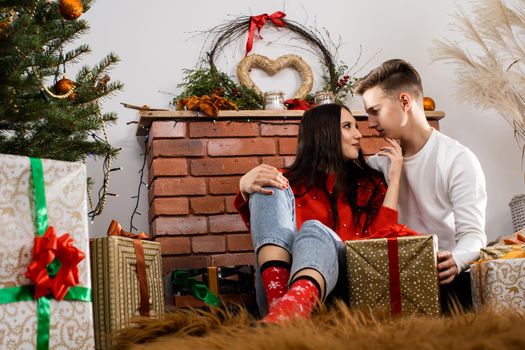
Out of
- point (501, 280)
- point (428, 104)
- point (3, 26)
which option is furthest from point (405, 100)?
point (3, 26)

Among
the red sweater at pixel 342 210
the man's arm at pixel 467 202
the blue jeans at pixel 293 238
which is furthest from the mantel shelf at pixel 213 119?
the blue jeans at pixel 293 238

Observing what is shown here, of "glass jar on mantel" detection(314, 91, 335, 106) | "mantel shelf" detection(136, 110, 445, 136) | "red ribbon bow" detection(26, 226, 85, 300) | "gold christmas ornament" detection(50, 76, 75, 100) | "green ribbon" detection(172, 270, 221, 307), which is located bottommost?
"green ribbon" detection(172, 270, 221, 307)

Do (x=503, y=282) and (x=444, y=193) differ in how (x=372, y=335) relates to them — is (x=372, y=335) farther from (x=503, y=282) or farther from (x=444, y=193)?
(x=444, y=193)

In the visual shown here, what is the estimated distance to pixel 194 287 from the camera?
87.3 inches

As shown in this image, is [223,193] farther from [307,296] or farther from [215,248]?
[307,296]

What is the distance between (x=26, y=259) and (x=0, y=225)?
0.08m

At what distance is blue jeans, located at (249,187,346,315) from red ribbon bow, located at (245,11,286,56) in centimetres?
139

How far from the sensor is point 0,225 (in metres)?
1.23

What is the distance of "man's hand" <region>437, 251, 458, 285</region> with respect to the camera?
1655mm

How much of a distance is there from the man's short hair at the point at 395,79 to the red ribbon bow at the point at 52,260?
1.46 metres

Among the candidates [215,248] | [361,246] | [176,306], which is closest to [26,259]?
[361,246]

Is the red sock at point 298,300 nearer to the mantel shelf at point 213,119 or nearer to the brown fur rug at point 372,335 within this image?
the brown fur rug at point 372,335

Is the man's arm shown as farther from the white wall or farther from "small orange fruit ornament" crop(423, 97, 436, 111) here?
the white wall

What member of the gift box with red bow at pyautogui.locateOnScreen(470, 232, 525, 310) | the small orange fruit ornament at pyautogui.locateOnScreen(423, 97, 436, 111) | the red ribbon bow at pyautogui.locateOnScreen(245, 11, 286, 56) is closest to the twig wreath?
the red ribbon bow at pyautogui.locateOnScreen(245, 11, 286, 56)
